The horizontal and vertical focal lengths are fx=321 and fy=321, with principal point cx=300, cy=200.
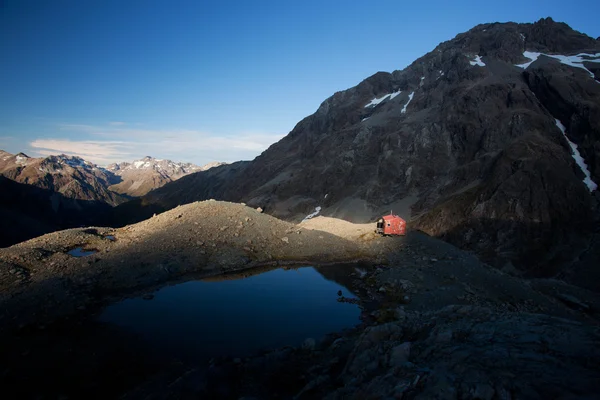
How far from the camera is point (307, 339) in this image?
50.4ft

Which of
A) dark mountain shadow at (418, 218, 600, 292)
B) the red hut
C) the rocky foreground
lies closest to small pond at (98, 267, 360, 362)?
the rocky foreground

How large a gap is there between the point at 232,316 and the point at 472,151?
95.8 metres

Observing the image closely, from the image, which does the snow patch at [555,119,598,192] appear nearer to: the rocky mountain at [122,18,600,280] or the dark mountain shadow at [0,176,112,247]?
the rocky mountain at [122,18,600,280]

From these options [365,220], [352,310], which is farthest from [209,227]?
[365,220]

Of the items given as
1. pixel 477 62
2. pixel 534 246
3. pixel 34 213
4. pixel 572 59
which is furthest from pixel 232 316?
pixel 34 213

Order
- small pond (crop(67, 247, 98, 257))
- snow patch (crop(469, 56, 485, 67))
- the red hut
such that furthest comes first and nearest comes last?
1. snow patch (crop(469, 56, 485, 67))
2. the red hut
3. small pond (crop(67, 247, 98, 257))

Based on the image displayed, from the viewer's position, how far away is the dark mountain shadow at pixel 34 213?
95375mm

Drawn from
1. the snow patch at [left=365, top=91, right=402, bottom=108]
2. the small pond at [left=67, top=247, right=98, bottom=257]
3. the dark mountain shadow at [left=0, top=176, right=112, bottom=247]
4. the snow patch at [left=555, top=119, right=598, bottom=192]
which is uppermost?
the snow patch at [left=365, top=91, right=402, bottom=108]

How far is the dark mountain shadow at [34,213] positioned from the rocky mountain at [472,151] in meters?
73.8

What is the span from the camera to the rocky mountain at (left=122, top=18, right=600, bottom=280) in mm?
65250

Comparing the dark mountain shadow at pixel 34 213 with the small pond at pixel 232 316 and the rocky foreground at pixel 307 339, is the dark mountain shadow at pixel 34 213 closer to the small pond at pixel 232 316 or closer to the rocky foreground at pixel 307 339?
the rocky foreground at pixel 307 339

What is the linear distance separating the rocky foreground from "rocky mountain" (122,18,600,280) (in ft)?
128

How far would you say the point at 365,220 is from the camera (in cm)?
9619

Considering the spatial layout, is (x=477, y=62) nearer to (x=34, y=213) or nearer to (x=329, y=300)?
(x=329, y=300)
